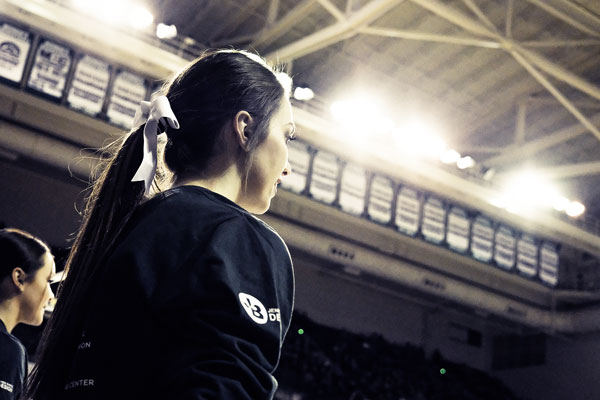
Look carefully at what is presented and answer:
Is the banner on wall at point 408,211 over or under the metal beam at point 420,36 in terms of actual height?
under

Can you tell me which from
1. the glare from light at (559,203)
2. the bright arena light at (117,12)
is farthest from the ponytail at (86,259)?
the glare from light at (559,203)

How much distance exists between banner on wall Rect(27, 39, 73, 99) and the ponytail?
25.7 feet

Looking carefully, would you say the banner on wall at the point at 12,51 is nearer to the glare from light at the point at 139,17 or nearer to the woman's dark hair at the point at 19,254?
the glare from light at the point at 139,17

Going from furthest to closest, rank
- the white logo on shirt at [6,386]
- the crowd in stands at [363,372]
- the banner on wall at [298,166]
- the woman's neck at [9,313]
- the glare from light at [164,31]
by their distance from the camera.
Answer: the crowd in stands at [363,372] < the banner on wall at [298,166] < the glare from light at [164,31] < the woman's neck at [9,313] < the white logo on shirt at [6,386]

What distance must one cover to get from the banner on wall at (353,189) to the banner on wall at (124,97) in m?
3.42

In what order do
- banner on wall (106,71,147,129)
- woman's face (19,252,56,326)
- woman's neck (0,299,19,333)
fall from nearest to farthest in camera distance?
1. woman's neck (0,299,19,333)
2. woman's face (19,252,56,326)
3. banner on wall (106,71,147,129)

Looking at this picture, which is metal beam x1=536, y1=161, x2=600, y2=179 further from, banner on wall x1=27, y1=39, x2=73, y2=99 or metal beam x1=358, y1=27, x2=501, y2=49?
banner on wall x1=27, y1=39, x2=73, y2=99

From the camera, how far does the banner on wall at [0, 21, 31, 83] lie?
8203 millimetres

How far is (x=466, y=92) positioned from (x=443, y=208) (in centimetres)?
206

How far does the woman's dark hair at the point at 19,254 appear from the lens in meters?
2.90

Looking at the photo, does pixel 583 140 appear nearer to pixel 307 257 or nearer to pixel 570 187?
pixel 570 187

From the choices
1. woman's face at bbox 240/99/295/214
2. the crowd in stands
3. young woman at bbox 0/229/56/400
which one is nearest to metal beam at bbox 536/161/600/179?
the crowd in stands

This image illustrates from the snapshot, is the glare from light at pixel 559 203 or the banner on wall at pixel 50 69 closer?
the banner on wall at pixel 50 69

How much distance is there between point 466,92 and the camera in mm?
10914
